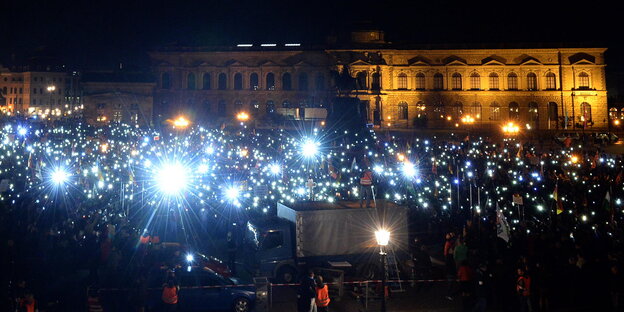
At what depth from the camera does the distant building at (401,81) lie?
2413 inches

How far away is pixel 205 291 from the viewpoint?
11.2 m

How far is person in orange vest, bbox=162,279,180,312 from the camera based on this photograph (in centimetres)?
1010

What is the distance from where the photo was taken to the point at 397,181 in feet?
72.8

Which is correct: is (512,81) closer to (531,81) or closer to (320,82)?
(531,81)

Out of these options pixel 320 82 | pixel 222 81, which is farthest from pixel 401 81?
pixel 222 81

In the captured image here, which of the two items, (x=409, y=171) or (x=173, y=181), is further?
(x=409, y=171)

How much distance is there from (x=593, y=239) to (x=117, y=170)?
18448 mm

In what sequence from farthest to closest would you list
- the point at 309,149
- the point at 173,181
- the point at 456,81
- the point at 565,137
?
1. the point at 456,81
2. the point at 565,137
3. the point at 309,149
4. the point at 173,181

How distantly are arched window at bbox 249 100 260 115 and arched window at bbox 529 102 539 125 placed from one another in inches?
1449

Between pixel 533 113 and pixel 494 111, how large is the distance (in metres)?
5.16

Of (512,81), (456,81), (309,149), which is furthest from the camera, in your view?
(456,81)

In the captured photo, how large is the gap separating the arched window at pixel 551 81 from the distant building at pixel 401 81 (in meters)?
0.12

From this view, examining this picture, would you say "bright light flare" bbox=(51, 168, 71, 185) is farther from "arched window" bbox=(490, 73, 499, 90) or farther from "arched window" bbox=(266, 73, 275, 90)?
"arched window" bbox=(490, 73, 499, 90)

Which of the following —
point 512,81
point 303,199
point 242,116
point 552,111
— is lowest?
point 303,199
